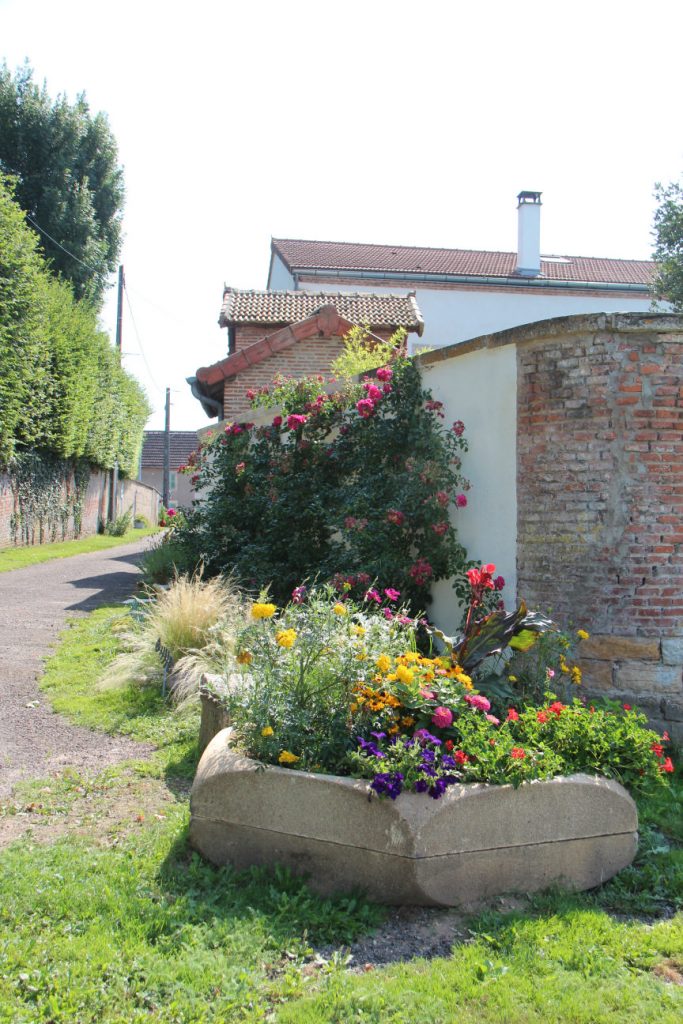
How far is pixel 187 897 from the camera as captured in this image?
3.41 m

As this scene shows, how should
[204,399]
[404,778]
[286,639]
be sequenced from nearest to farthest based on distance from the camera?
[404,778]
[286,639]
[204,399]

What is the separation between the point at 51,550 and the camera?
66.1 ft

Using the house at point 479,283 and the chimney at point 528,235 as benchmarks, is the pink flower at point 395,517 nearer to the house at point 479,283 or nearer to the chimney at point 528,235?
the house at point 479,283

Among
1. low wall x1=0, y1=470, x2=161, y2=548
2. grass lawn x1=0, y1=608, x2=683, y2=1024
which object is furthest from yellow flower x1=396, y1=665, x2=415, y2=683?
low wall x1=0, y1=470, x2=161, y2=548

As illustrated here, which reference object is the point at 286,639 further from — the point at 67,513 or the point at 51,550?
the point at 67,513

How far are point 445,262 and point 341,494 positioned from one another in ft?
71.2

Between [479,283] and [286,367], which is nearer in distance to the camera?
[286,367]

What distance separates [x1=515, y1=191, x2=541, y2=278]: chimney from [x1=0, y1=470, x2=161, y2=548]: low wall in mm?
15284

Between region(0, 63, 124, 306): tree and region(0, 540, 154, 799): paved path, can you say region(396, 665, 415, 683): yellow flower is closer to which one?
region(0, 540, 154, 799): paved path

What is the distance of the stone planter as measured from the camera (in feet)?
11.2

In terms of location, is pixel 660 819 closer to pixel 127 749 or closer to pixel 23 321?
pixel 127 749

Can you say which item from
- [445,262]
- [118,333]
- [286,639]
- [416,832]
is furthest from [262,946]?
[118,333]

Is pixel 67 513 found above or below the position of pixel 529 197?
below

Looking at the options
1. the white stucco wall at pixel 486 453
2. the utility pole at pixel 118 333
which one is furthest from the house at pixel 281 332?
the utility pole at pixel 118 333
